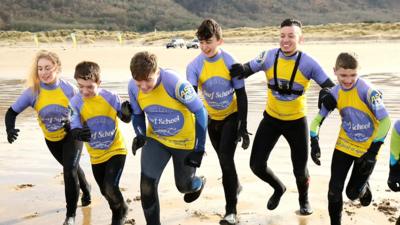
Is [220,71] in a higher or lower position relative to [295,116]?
higher

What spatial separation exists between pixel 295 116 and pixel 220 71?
A: 2.99ft

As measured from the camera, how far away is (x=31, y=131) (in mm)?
10219

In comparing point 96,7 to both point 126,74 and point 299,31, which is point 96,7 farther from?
point 299,31

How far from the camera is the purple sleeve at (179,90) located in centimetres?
475

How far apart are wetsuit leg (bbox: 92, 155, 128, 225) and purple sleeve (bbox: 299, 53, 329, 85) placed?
6.61 feet

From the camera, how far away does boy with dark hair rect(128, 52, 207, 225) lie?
15.6ft

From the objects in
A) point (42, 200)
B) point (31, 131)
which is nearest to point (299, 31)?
point (42, 200)

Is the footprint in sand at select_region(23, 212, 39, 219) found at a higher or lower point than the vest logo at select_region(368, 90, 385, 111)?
lower

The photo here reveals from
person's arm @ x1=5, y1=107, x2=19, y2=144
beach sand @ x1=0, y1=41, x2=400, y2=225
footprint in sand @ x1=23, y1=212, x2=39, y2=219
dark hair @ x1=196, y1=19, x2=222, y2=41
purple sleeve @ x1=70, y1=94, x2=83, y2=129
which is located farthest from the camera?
footprint in sand @ x1=23, y1=212, x2=39, y2=219

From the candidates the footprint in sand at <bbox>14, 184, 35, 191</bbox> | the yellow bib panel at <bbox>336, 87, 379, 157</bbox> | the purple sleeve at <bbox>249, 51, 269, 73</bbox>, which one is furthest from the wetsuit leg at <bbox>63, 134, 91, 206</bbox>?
the yellow bib panel at <bbox>336, 87, 379, 157</bbox>

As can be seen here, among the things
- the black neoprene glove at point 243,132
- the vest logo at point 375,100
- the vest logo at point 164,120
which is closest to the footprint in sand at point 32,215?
the vest logo at point 164,120

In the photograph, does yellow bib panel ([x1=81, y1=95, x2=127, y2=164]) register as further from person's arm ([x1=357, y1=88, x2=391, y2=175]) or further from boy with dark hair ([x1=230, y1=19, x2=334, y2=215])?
person's arm ([x1=357, y1=88, x2=391, y2=175])

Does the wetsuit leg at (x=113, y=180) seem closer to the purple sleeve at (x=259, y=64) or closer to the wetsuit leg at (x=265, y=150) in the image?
the wetsuit leg at (x=265, y=150)

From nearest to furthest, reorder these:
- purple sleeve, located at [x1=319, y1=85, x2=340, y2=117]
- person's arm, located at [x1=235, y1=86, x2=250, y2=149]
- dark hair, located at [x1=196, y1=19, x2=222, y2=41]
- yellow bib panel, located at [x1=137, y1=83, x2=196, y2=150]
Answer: yellow bib panel, located at [x1=137, y1=83, x2=196, y2=150] → purple sleeve, located at [x1=319, y1=85, x2=340, y2=117] → dark hair, located at [x1=196, y1=19, x2=222, y2=41] → person's arm, located at [x1=235, y1=86, x2=250, y2=149]
